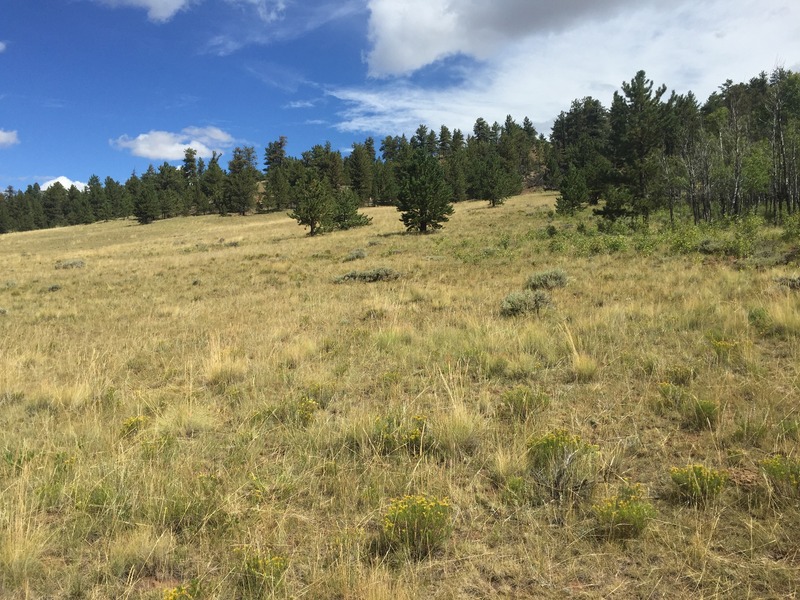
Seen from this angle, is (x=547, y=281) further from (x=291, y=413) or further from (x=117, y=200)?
(x=117, y=200)

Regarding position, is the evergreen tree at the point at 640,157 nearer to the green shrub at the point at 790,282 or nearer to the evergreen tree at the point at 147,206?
the green shrub at the point at 790,282

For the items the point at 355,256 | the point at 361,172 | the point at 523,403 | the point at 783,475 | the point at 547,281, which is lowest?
the point at 783,475

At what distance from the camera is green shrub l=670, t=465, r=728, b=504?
3.00 metres

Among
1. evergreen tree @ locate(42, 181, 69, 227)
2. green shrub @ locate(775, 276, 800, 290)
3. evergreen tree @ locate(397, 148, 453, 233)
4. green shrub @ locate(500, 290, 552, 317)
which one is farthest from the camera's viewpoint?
evergreen tree @ locate(42, 181, 69, 227)

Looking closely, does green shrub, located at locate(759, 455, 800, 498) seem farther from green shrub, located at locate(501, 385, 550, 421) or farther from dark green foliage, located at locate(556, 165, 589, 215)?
dark green foliage, located at locate(556, 165, 589, 215)

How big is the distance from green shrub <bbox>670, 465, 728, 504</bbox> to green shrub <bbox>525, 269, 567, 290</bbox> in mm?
7983

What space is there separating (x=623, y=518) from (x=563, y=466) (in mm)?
563

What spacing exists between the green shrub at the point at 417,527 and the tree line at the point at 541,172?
26.2 metres

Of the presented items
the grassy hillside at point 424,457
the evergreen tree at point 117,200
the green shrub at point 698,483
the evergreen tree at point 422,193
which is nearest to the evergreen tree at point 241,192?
the evergreen tree at point 117,200

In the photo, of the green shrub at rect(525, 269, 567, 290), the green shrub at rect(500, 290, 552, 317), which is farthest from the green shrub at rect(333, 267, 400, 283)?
the green shrub at rect(500, 290, 552, 317)

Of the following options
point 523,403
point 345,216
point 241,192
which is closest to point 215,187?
point 241,192

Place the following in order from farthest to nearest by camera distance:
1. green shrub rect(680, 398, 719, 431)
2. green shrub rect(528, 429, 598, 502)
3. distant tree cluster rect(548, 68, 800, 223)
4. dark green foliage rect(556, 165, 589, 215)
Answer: dark green foliage rect(556, 165, 589, 215), distant tree cluster rect(548, 68, 800, 223), green shrub rect(680, 398, 719, 431), green shrub rect(528, 429, 598, 502)

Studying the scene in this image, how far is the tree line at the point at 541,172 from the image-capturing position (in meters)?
26.6

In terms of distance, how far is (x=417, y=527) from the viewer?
9.37 feet
